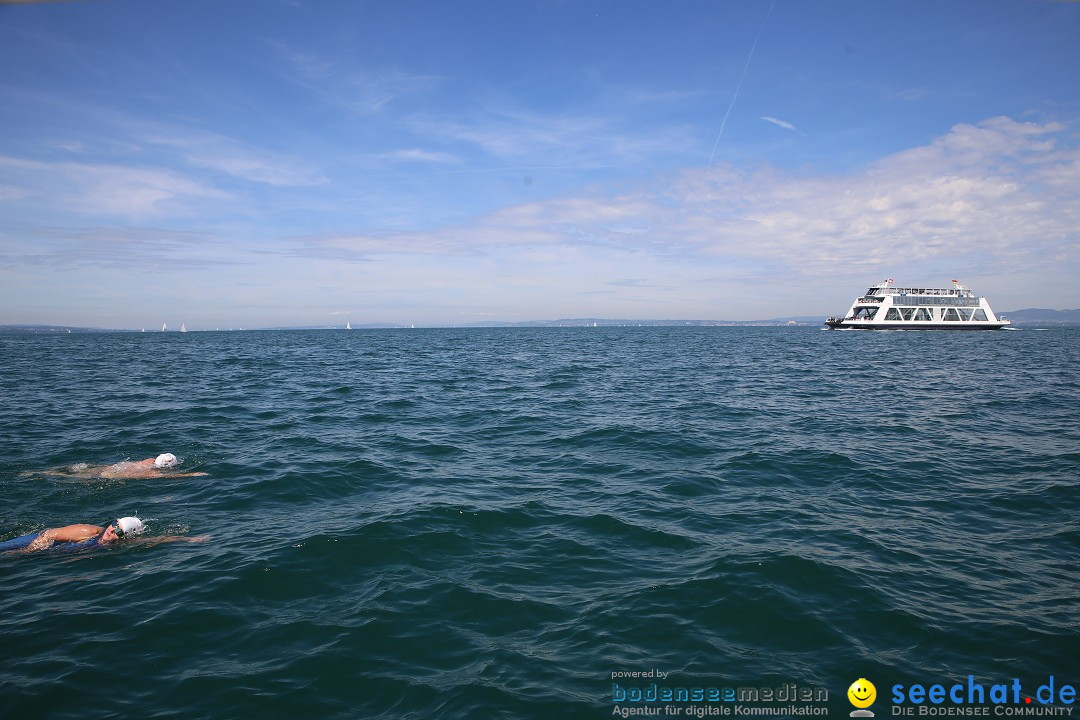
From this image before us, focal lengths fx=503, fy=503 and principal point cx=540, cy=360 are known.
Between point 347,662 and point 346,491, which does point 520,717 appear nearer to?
point 347,662

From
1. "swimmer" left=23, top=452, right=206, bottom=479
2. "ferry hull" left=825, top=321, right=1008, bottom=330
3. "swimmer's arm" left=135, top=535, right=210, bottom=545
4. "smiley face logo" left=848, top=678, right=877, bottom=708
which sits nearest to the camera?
"smiley face logo" left=848, top=678, right=877, bottom=708

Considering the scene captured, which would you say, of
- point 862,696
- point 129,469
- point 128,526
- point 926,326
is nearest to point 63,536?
point 128,526

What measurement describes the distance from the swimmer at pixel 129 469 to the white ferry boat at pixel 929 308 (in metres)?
117

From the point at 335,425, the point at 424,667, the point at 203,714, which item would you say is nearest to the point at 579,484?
the point at 424,667

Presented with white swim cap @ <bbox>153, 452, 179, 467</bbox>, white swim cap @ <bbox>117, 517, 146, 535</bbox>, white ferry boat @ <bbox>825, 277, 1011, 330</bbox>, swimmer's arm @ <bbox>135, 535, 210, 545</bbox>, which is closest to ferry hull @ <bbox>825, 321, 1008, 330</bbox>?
white ferry boat @ <bbox>825, 277, 1011, 330</bbox>

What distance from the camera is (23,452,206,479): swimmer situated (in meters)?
13.1

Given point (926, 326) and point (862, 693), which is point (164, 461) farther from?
point (926, 326)

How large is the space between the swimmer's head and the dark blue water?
0.87 feet

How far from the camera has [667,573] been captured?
311 inches

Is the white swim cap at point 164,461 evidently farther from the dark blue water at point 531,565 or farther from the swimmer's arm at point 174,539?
the swimmer's arm at point 174,539

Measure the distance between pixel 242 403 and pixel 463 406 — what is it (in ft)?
35.2

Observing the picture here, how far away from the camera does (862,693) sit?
545 cm

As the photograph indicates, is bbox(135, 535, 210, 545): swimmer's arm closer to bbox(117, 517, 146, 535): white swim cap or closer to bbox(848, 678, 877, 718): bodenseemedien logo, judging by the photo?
bbox(117, 517, 146, 535): white swim cap

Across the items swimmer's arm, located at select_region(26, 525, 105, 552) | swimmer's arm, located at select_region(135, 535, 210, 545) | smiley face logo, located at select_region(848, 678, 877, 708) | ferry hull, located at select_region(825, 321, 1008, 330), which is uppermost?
ferry hull, located at select_region(825, 321, 1008, 330)
